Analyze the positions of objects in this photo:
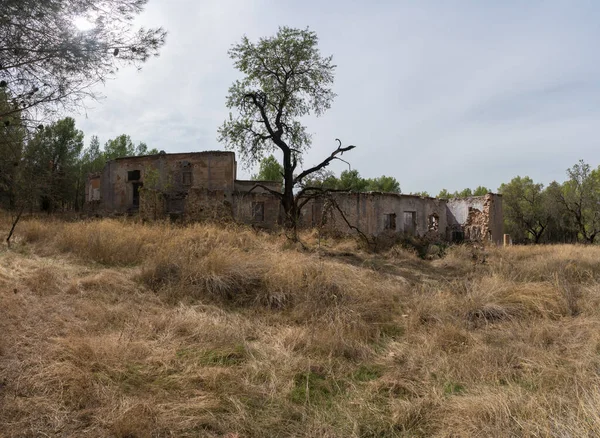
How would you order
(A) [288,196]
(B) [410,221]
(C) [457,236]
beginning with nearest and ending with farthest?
(A) [288,196] < (B) [410,221] < (C) [457,236]

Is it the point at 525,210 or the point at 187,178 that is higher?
the point at 187,178

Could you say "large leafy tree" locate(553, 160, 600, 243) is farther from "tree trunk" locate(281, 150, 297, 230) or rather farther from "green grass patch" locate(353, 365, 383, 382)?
"green grass patch" locate(353, 365, 383, 382)

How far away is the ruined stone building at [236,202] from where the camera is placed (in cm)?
2034

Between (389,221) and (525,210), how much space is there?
16.3 meters

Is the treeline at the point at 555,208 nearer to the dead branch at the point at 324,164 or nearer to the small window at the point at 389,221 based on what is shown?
the small window at the point at 389,221

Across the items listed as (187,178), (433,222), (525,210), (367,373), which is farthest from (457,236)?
(367,373)

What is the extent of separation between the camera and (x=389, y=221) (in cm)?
2306

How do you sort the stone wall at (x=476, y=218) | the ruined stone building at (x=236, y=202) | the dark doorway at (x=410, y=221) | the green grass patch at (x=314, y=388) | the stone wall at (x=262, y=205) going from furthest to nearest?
1. the stone wall at (x=476, y=218)
2. the dark doorway at (x=410, y=221)
3. the stone wall at (x=262, y=205)
4. the ruined stone building at (x=236, y=202)
5. the green grass patch at (x=314, y=388)

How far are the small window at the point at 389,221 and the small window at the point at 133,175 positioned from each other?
1692 centimetres

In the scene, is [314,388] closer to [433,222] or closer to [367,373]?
[367,373]

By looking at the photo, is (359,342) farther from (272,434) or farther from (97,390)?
(97,390)

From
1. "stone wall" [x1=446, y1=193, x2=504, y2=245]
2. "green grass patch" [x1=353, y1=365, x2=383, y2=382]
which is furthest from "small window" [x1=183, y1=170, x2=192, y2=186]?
"green grass patch" [x1=353, y1=365, x2=383, y2=382]

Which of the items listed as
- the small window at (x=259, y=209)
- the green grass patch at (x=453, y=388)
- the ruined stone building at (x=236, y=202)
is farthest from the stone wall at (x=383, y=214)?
the green grass patch at (x=453, y=388)

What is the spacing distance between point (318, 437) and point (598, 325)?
173 inches
